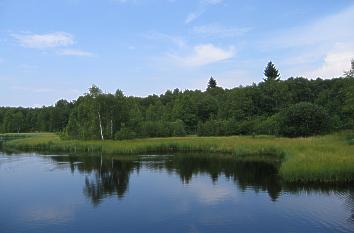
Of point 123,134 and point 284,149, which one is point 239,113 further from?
point 284,149

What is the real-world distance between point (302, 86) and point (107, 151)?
60.4 meters

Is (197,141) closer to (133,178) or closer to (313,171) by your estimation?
(133,178)

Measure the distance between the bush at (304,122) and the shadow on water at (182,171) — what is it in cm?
1860

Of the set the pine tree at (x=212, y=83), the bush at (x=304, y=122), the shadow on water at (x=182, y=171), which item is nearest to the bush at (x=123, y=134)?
the shadow on water at (x=182, y=171)

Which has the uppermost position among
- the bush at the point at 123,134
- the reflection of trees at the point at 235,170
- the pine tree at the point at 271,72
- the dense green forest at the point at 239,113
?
the pine tree at the point at 271,72

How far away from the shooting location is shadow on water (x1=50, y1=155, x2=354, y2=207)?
3027 cm

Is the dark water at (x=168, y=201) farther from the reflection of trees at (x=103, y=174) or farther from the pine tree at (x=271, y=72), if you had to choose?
the pine tree at (x=271, y=72)

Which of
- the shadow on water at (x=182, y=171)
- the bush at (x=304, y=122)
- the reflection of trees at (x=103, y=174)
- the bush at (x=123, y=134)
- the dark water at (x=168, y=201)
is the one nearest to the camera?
the dark water at (x=168, y=201)

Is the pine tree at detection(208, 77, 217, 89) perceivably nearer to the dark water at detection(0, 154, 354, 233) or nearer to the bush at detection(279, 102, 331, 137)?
the bush at detection(279, 102, 331, 137)

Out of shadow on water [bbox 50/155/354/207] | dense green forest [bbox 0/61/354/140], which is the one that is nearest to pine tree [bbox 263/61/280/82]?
dense green forest [bbox 0/61/354/140]

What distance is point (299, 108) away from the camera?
65.5m

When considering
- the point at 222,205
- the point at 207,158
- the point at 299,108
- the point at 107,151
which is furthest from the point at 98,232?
the point at 299,108

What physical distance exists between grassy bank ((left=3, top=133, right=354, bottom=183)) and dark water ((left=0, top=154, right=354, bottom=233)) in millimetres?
1826

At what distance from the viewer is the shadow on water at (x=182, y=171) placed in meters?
30.3
